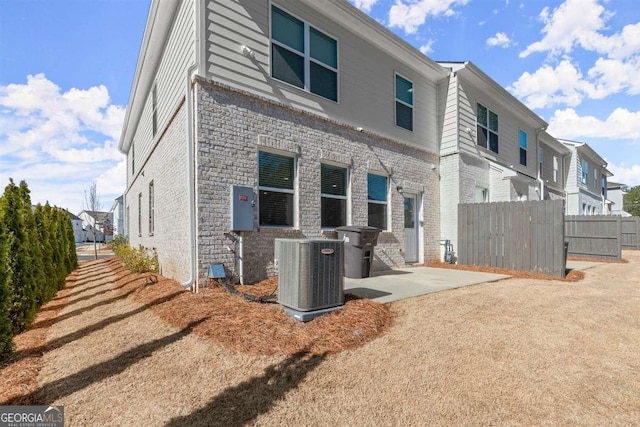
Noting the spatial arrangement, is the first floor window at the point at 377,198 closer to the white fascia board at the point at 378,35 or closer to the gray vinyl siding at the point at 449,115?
the gray vinyl siding at the point at 449,115

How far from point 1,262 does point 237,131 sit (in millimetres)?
4019

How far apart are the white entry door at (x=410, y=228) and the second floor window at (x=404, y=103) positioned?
7.82 feet

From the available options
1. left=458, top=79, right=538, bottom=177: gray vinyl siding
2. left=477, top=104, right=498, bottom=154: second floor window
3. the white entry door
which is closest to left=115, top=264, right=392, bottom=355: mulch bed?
the white entry door

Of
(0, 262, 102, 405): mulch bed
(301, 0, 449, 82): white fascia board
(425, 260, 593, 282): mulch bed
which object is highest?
(301, 0, 449, 82): white fascia board

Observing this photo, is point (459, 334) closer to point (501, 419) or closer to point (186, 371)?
point (501, 419)

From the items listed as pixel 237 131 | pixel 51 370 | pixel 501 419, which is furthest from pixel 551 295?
pixel 51 370

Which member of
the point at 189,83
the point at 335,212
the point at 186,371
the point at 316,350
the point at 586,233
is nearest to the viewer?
the point at 186,371

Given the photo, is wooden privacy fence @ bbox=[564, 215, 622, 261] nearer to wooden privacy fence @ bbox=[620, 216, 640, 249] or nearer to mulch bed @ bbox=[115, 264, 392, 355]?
wooden privacy fence @ bbox=[620, 216, 640, 249]

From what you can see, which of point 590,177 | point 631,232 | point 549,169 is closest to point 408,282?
point 549,169

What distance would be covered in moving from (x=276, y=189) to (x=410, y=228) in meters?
5.27

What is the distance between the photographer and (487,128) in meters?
12.8

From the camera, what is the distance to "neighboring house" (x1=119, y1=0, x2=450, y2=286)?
19.7ft

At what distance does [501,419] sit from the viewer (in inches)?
89.8

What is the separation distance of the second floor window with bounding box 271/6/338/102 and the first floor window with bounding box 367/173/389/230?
8.30ft
